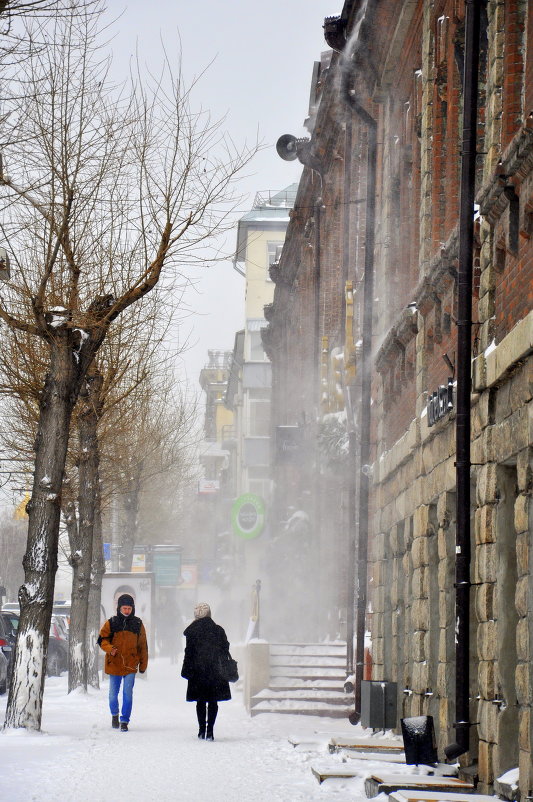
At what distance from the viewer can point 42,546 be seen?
15.6m

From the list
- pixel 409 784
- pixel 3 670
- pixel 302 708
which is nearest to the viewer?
pixel 409 784

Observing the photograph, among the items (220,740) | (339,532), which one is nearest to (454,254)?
(220,740)

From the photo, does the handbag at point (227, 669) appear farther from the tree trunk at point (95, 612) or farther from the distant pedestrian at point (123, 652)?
the tree trunk at point (95, 612)

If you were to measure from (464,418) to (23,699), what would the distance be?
7103 mm

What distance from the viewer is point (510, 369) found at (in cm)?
912

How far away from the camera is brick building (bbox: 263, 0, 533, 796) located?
9086mm

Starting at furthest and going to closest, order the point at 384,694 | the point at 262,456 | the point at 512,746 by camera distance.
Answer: the point at 262,456
the point at 384,694
the point at 512,746

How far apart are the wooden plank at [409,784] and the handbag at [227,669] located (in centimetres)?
506

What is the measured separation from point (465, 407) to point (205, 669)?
6.05 metres

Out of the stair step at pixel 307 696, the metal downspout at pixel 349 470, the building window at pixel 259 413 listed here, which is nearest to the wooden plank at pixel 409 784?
the stair step at pixel 307 696

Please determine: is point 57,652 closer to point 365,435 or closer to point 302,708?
point 302,708

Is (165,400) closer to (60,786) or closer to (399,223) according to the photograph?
(399,223)

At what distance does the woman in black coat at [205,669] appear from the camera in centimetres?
1488

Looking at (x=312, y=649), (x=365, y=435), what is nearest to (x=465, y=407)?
(x=365, y=435)
